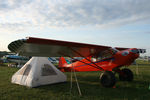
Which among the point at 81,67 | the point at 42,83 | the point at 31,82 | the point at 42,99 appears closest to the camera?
the point at 42,99

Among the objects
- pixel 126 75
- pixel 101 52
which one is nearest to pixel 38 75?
pixel 101 52

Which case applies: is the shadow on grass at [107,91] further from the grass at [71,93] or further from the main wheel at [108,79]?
the main wheel at [108,79]

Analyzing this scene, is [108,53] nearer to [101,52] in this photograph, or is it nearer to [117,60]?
[101,52]

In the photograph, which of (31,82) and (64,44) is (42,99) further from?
(64,44)

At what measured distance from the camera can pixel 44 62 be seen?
7117 mm

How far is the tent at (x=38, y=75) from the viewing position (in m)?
6.11

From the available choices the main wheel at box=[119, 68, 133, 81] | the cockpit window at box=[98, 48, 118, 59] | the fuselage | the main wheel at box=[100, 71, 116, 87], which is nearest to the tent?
the fuselage

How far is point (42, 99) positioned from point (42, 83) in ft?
6.67

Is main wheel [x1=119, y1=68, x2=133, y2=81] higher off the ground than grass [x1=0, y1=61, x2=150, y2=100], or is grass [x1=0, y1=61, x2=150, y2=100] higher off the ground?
main wheel [x1=119, y1=68, x2=133, y2=81]

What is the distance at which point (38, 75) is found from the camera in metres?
6.25

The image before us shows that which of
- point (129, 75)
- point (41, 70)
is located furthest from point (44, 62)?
point (129, 75)

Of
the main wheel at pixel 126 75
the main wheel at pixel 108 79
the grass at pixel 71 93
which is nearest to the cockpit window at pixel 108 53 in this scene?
the main wheel at pixel 108 79

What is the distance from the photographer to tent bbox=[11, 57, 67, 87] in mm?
6107

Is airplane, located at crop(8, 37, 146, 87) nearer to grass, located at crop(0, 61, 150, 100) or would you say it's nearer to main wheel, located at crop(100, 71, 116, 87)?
main wheel, located at crop(100, 71, 116, 87)
